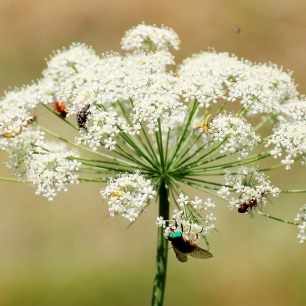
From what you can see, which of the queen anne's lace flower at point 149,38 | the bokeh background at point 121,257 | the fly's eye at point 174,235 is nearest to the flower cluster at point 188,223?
the fly's eye at point 174,235

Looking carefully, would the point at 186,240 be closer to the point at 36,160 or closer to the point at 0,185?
the point at 36,160

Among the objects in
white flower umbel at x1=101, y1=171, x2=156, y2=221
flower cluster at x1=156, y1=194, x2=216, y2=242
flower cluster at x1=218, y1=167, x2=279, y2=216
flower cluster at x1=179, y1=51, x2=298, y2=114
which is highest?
flower cluster at x1=179, y1=51, x2=298, y2=114

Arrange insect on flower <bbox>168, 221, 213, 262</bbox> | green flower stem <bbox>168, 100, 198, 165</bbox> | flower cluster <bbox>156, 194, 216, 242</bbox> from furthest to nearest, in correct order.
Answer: green flower stem <bbox>168, 100, 198, 165</bbox> < insect on flower <bbox>168, 221, 213, 262</bbox> < flower cluster <bbox>156, 194, 216, 242</bbox>

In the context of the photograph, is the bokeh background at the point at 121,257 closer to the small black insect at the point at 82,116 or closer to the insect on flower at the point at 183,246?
the insect on flower at the point at 183,246

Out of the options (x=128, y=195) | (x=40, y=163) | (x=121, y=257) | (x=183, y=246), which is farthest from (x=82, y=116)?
(x=121, y=257)

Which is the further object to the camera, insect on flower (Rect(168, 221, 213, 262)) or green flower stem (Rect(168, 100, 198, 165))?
green flower stem (Rect(168, 100, 198, 165))

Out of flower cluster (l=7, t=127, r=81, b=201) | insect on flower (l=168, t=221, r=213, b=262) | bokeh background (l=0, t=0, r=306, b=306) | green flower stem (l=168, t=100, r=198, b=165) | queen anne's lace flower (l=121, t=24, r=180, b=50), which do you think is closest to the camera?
insect on flower (l=168, t=221, r=213, b=262)

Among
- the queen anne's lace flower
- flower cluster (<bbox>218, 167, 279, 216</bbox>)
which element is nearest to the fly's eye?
flower cluster (<bbox>218, 167, 279, 216</bbox>)

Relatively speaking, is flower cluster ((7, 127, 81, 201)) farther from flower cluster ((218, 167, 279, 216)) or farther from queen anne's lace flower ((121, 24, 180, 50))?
queen anne's lace flower ((121, 24, 180, 50))

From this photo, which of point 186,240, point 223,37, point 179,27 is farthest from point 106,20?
point 186,240
